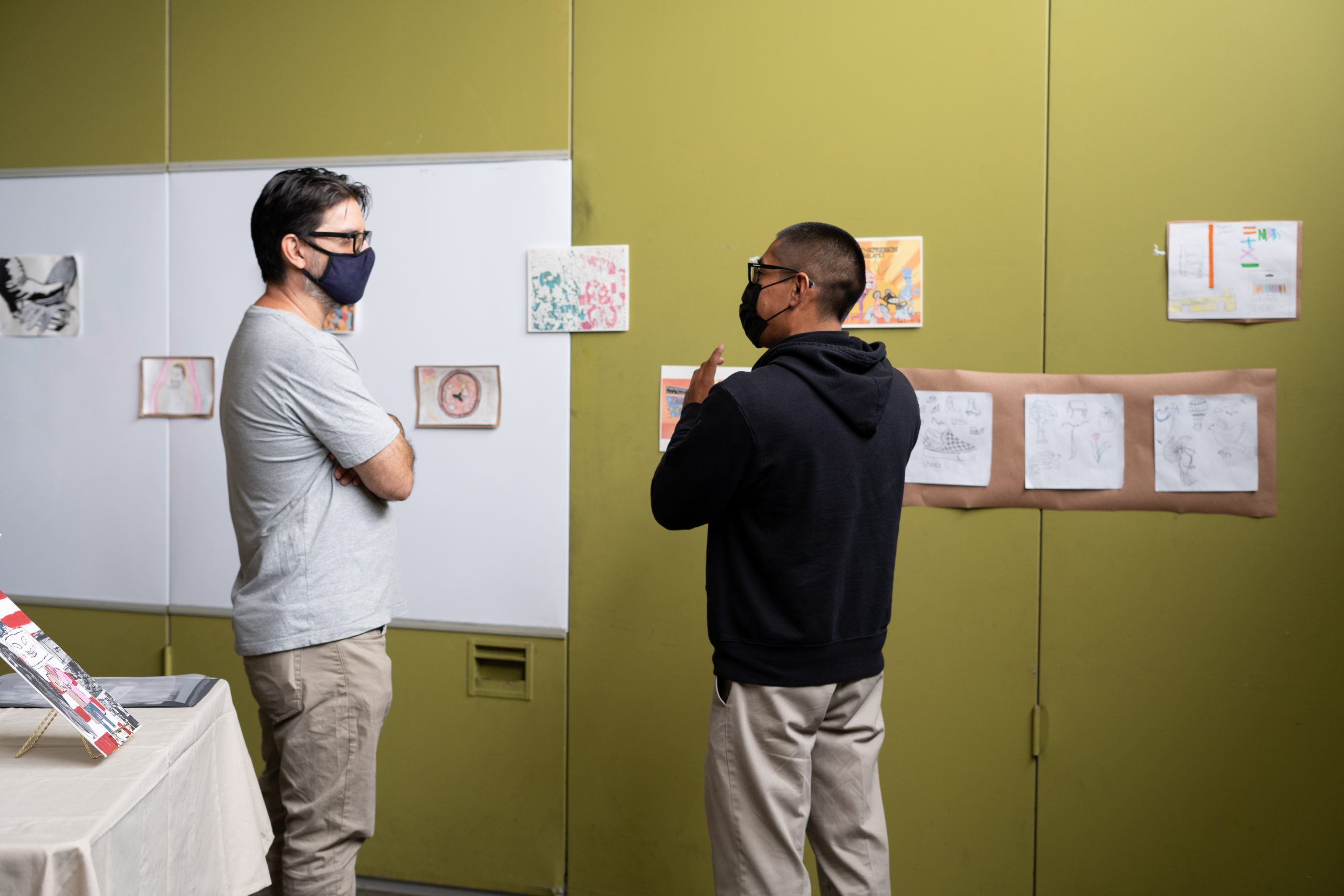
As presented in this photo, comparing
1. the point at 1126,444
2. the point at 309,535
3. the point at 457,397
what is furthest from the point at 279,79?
the point at 1126,444

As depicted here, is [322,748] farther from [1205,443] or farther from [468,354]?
[1205,443]

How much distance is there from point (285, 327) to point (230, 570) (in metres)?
1.21

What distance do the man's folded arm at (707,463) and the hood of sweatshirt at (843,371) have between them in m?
0.13

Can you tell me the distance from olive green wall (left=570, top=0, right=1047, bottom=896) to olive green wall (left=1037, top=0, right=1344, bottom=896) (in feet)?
0.31

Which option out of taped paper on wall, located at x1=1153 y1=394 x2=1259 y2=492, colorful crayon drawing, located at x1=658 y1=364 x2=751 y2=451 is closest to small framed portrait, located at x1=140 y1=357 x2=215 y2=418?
colorful crayon drawing, located at x1=658 y1=364 x2=751 y2=451

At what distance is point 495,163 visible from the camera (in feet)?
7.89

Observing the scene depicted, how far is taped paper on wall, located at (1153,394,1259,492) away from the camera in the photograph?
2119 mm

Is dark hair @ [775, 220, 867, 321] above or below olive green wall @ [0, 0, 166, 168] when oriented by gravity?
below

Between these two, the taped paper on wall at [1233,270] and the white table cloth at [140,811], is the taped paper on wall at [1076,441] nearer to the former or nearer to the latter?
the taped paper on wall at [1233,270]

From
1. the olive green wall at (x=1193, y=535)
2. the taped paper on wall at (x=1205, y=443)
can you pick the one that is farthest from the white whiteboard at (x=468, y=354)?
the taped paper on wall at (x=1205, y=443)

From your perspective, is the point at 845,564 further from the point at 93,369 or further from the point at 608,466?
the point at 93,369

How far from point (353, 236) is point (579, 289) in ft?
2.30

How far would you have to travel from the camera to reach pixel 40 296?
2654 mm

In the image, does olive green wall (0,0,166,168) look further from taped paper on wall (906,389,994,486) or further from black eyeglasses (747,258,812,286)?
taped paper on wall (906,389,994,486)
